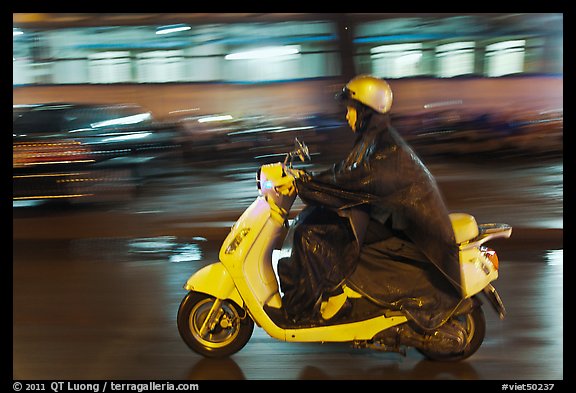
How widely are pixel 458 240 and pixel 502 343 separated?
1.03 metres

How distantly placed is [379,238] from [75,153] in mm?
7866

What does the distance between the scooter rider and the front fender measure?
0.98 ft

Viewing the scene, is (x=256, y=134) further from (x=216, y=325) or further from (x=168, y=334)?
(x=216, y=325)

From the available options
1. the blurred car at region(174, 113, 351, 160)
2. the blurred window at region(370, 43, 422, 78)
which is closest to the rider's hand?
the blurred window at region(370, 43, 422, 78)

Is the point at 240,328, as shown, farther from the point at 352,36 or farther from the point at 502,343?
the point at 352,36

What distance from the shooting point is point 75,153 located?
37.6 ft

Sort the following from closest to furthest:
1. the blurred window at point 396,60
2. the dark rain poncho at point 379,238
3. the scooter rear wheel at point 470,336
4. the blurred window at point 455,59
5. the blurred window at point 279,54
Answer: the dark rain poncho at point 379,238 → the scooter rear wheel at point 470,336 → the blurred window at point 279,54 → the blurred window at point 396,60 → the blurred window at point 455,59

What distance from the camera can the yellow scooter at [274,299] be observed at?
4.51 meters

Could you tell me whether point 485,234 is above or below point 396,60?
below

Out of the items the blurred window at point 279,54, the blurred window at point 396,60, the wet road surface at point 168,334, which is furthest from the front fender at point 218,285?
the blurred window at point 396,60

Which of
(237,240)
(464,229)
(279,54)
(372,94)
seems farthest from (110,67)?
(464,229)

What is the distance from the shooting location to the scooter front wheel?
15.4ft

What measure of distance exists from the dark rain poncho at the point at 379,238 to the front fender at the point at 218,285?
1.01 ft

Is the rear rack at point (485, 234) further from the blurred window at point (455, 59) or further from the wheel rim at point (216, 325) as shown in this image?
the blurred window at point (455, 59)
